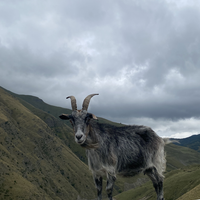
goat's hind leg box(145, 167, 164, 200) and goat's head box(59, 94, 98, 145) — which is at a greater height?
goat's head box(59, 94, 98, 145)

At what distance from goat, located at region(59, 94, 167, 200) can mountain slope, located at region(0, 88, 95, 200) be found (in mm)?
73844

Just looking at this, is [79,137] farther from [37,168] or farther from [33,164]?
[37,168]

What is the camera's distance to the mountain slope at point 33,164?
77.5m

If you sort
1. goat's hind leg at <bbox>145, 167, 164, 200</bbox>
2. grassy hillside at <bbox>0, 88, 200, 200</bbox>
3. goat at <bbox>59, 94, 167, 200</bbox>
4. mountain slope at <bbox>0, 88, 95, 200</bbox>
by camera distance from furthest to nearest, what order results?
mountain slope at <bbox>0, 88, 95, 200</bbox> → grassy hillside at <bbox>0, 88, 200, 200</bbox> → goat's hind leg at <bbox>145, 167, 164, 200</bbox> → goat at <bbox>59, 94, 167, 200</bbox>

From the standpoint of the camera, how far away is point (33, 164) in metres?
114

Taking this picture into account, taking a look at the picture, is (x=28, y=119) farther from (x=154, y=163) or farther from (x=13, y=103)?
(x=154, y=163)

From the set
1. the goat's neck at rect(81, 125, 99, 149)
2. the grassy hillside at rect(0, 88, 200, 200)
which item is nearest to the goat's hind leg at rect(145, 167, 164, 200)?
the goat's neck at rect(81, 125, 99, 149)

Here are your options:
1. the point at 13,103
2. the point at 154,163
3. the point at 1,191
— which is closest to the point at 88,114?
the point at 154,163

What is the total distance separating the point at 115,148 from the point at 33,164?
118037 mm

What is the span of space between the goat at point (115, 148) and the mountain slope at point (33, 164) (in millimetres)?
73844

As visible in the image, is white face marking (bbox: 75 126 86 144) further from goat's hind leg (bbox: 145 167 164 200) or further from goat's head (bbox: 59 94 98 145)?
goat's hind leg (bbox: 145 167 164 200)

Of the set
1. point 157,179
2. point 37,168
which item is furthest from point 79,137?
point 37,168

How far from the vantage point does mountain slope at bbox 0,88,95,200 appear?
77538 mm

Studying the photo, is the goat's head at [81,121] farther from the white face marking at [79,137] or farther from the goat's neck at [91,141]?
the goat's neck at [91,141]
